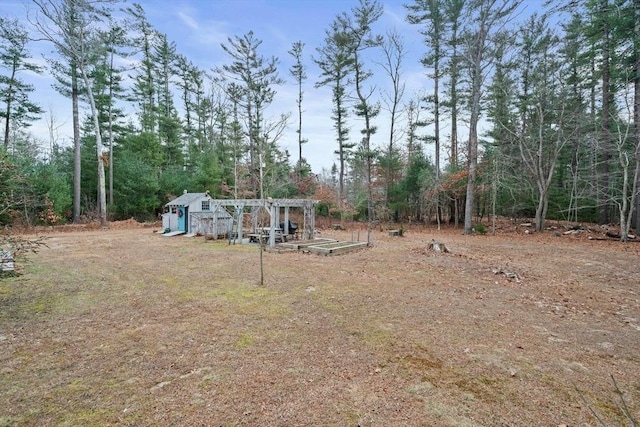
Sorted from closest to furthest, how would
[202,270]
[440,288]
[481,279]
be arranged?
[440,288] → [481,279] → [202,270]

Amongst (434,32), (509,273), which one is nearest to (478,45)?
(434,32)

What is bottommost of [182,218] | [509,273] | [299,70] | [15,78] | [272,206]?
[509,273]

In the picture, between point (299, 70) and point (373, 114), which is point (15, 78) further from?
point (373, 114)

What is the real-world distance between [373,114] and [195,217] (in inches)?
453

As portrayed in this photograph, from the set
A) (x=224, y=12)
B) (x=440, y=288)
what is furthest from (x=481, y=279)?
(x=224, y=12)

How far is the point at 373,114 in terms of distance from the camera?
1795cm

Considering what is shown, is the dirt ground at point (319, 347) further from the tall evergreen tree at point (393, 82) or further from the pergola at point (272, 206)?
the tall evergreen tree at point (393, 82)

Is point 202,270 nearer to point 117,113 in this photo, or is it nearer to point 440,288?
point 440,288

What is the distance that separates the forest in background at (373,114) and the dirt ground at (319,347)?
810 cm

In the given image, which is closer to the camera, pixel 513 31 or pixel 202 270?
pixel 202 270

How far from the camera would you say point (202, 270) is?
22.1ft

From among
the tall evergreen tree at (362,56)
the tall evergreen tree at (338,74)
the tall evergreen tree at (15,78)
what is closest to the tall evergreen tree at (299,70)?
the tall evergreen tree at (338,74)

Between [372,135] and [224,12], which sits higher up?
[224,12]

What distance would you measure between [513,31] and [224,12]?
12.6 metres
